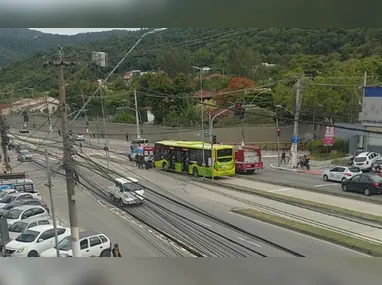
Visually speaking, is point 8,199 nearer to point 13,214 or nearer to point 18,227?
point 13,214

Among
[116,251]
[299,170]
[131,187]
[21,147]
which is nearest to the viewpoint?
[116,251]

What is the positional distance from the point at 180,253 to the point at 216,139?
0.74 meters

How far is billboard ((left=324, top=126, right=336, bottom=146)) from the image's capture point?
2.45 meters

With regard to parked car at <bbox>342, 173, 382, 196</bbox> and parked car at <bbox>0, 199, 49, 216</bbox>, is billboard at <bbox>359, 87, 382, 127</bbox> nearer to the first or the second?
parked car at <bbox>342, 173, 382, 196</bbox>

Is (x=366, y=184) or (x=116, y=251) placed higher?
(x=366, y=184)

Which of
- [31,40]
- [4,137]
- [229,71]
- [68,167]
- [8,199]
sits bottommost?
[8,199]

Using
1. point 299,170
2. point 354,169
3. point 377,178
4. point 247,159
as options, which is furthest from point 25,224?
point 377,178

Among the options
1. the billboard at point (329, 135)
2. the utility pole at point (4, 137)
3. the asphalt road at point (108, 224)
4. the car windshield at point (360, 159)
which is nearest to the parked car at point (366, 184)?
the car windshield at point (360, 159)

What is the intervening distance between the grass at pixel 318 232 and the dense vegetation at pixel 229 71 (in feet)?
1.91

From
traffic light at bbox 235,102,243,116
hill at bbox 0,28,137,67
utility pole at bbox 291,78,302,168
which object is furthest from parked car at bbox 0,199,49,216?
utility pole at bbox 291,78,302,168

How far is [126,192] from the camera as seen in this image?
Answer: 2.74 m

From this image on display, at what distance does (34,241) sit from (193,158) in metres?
1.11
